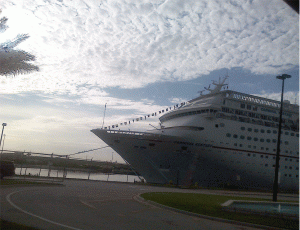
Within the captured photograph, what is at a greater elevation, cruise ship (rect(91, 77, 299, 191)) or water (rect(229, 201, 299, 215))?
cruise ship (rect(91, 77, 299, 191))

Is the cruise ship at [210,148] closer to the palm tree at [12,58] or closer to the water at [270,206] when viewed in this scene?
the water at [270,206]

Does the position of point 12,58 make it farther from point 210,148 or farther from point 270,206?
point 210,148

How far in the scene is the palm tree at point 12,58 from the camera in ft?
35.6

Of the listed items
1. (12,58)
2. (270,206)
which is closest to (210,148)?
(270,206)

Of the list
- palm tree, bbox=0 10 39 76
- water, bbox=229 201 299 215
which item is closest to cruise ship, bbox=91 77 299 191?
water, bbox=229 201 299 215

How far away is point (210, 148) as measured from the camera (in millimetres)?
28578

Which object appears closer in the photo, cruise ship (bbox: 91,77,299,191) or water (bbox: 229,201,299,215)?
water (bbox: 229,201,299,215)

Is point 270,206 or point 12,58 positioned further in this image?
point 270,206

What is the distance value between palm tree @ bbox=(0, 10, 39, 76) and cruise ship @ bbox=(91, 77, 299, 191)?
59.6 ft

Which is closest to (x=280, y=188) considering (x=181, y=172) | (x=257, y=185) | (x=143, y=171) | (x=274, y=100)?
(x=257, y=185)

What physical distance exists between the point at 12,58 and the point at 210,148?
22.6 metres

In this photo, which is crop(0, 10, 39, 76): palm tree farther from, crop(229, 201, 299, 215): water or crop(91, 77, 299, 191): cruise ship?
crop(91, 77, 299, 191): cruise ship

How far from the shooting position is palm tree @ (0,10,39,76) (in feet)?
35.6

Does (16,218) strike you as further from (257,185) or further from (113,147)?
(257,185)
